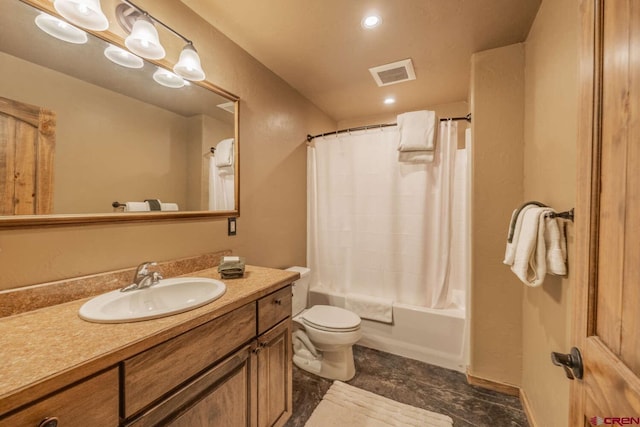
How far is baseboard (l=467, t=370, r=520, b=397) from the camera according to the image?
1.71m

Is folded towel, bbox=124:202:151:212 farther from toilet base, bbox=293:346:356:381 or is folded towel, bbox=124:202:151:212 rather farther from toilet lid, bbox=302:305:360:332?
toilet base, bbox=293:346:356:381

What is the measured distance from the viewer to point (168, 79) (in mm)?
1376

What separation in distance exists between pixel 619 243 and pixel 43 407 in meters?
1.20

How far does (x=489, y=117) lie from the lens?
1758 mm

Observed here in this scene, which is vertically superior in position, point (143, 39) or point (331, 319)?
point (143, 39)

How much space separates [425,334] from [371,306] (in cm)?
47

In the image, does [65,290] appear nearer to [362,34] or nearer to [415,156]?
[362,34]

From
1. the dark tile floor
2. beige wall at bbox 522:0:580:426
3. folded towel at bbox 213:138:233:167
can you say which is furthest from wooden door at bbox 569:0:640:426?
folded towel at bbox 213:138:233:167

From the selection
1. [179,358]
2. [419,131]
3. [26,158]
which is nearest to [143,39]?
[26,158]

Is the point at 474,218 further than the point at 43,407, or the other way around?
the point at 474,218

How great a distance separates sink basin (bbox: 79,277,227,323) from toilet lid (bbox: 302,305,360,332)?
0.92m

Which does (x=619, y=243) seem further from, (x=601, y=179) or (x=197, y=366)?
(x=197, y=366)

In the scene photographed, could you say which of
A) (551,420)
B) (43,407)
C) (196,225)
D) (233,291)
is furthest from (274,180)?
(551,420)

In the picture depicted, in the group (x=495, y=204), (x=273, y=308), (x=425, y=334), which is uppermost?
(x=495, y=204)
